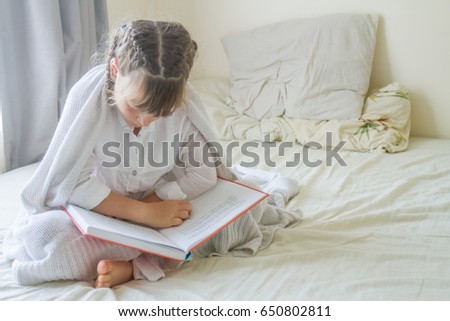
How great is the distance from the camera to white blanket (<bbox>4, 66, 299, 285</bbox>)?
0.89m

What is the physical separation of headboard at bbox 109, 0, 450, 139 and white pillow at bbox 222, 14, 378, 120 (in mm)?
78

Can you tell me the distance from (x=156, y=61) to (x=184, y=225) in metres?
0.33

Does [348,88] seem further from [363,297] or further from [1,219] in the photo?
[1,219]

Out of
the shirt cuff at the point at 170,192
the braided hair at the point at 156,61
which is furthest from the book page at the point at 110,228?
the braided hair at the point at 156,61

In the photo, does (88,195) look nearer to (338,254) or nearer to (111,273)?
(111,273)

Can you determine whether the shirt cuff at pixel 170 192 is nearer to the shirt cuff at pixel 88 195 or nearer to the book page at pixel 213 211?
the book page at pixel 213 211

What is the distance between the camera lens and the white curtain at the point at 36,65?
4.87 feet

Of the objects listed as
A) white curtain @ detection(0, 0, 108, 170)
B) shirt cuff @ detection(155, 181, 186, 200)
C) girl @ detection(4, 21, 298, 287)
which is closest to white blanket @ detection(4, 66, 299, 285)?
girl @ detection(4, 21, 298, 287)

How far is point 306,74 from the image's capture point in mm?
1794

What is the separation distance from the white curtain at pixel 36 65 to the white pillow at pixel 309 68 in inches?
26.3

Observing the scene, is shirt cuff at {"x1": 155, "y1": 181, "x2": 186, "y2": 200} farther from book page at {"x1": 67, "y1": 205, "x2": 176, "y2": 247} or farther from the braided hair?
the braided hair

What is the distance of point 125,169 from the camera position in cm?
103

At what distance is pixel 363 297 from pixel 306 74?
1.11 meters
